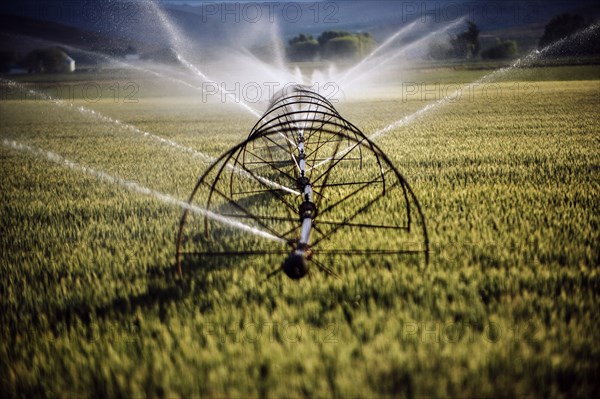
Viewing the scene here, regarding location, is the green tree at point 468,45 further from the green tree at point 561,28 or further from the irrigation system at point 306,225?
the irrigation system at point 306,225

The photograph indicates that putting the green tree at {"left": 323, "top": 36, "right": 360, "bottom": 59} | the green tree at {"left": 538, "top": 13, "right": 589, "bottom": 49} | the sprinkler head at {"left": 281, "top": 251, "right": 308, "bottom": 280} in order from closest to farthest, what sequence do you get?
the sprinkler head at {"left": 281, "top": 251, "right": 308, "bottom": 280} < the green tree at {"left": 538, "top": 13, "right": 589, "bottom": 49} < the green tree at {"left": 323, "top": 36, "right": 360, "bottom": 59}

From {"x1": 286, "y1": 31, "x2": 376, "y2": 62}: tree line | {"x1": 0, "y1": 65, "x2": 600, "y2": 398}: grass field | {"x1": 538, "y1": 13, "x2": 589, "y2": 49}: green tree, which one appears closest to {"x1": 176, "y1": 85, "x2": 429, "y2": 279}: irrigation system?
{"x1": 0, "y1": 65, "x2": 600, "y2": 398}: grass field

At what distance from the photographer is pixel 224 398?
189 centimetres

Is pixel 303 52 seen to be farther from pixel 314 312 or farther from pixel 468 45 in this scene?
pixel 314 312

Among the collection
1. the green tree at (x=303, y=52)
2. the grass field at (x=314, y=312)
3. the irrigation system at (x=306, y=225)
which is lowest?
the grass field at (x=314, y=312)

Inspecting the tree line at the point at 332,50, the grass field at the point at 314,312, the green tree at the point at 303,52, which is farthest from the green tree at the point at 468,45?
the grass field at the point at 314,312

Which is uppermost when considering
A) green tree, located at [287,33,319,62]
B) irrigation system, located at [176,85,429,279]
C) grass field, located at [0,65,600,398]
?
green tree, located at [287,33,319,62]

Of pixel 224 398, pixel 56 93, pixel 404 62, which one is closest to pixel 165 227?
pixel 224 398

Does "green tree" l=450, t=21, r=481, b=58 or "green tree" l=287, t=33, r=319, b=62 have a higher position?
"green tree" l=287, t=33, r=319, b=62

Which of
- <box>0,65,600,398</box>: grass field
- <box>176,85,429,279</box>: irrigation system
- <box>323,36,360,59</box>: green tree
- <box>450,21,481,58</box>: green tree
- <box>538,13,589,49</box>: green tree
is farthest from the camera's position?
<box>323,36,360,59</box>: green tree

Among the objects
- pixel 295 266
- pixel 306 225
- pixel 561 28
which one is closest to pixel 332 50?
pixel 561 28

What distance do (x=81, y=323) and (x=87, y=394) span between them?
720 millimetres

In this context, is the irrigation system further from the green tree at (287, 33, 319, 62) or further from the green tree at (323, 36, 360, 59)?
the green tree at (287, 33, 319, 62)

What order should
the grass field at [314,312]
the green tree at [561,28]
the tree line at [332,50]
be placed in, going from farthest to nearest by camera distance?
1. the tree line at [332,50]
2. the green tree at [561,28]
3. the grass field at [314,312]
